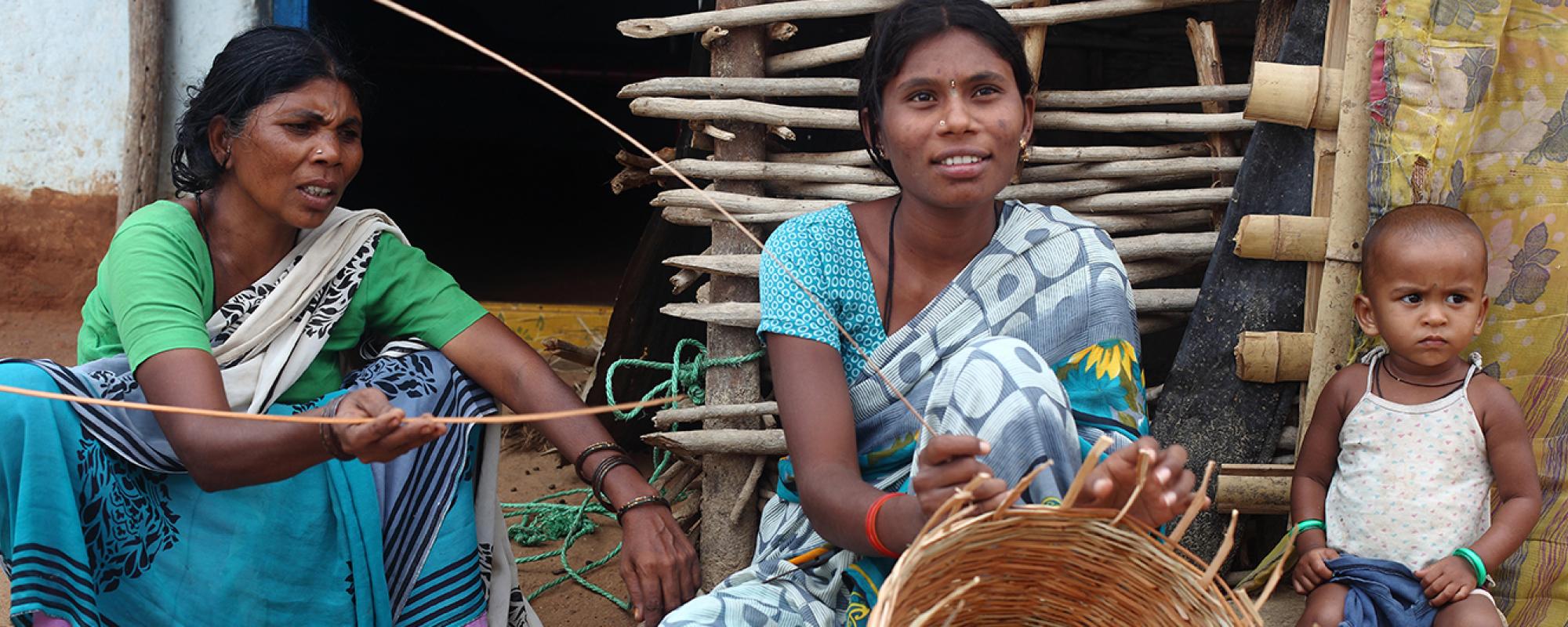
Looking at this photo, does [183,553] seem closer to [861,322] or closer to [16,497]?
[16,497]

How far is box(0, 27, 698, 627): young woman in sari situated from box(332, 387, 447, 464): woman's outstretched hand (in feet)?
0.24

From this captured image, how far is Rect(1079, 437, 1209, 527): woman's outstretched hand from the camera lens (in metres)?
1.42

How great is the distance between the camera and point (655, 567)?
6.21 ft

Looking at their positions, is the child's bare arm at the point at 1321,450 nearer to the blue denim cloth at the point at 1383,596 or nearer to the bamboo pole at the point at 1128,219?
the blue denim cloth at the point at 1383,596

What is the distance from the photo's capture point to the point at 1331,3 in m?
2.26

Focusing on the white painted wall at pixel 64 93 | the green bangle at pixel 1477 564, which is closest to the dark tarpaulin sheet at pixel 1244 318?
the green bangle at pixel 1477 564

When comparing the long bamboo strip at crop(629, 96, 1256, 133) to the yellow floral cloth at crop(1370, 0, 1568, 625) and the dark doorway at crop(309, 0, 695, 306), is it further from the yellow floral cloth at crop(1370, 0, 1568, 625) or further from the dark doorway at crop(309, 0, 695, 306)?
the dark doorway at crop(309, 0, 695, 306)

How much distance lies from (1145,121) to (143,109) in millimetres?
2748

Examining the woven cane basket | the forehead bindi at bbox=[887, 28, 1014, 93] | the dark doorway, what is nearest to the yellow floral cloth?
the forehead bindi at bbox=[887, 28, 1014, 93]

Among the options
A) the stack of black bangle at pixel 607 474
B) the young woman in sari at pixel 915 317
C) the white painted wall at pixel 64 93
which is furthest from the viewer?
the white painted wall at pixel 64 93

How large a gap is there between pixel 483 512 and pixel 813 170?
986mm

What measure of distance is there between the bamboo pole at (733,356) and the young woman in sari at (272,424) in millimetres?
581

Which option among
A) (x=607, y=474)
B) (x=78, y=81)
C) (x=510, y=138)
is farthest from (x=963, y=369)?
(x=510, y=138)

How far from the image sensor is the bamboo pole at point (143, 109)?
3.39 m
